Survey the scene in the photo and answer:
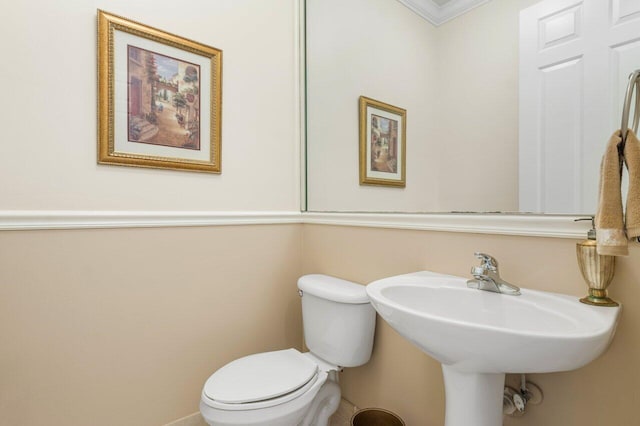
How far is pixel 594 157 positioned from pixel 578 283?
33cm

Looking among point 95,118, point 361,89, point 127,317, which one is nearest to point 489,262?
point 361,89

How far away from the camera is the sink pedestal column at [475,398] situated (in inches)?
32.4

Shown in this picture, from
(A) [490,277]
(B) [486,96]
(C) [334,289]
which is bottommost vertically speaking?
(C) [334,289]

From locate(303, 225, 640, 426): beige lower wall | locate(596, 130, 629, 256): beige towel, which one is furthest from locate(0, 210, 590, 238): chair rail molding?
locate(596, 130, 629, 256): beige towel

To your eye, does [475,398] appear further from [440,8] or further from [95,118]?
[95,118]

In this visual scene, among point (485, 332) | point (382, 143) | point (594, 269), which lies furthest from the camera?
point (382, 143)

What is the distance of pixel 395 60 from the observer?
1.41m

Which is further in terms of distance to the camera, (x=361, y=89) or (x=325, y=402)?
(x=361, y=89)

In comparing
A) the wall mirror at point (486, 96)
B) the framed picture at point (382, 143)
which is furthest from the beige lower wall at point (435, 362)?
the framed picture at point (382, 143)

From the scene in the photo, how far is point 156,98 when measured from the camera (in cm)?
130

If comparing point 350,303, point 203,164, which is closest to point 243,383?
point 350,303

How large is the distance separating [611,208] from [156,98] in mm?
1473

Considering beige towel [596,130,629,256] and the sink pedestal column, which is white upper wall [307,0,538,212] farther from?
the sink pedestal column

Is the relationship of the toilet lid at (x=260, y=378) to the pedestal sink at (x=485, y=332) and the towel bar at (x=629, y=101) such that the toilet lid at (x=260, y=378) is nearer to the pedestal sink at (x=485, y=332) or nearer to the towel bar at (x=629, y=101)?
the pedestal sink at (x=485, y=332)
